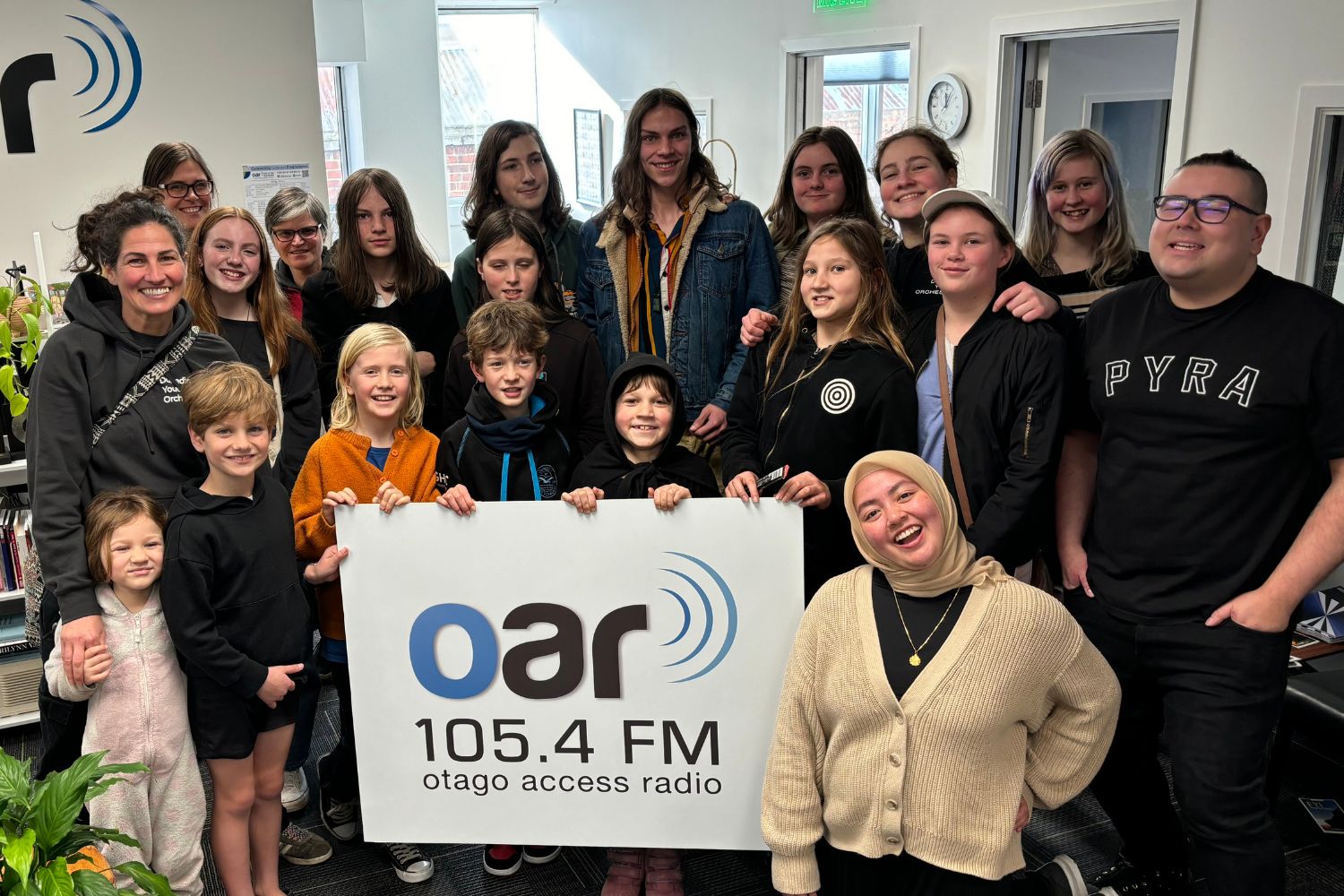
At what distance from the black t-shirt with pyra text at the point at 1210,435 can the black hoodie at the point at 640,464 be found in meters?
0.95

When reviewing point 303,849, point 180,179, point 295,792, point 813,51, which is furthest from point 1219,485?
point 813,51

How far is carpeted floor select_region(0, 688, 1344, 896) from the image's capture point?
289 cm

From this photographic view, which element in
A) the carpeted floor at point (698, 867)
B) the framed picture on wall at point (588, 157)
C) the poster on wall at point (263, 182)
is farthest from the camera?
the framed picture on wall at point (588, 157)

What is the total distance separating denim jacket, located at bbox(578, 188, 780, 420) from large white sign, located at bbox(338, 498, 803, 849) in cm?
90

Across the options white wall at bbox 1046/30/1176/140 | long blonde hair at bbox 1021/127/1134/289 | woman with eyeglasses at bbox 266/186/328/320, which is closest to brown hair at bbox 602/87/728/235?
long blonde hair at bbox 1021/127/1134/289

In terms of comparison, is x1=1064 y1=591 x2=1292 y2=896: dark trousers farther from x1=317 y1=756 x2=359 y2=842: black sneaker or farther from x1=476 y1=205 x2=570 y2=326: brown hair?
x1=317 y1=756 x2=359 y2=842: black sneaker

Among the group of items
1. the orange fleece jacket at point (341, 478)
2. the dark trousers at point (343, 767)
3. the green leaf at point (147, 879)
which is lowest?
the dark trousers at point (343, 767)

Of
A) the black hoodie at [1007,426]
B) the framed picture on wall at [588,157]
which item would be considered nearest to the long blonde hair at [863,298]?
the black hoodie at [1007,426]

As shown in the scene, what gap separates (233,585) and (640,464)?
3.17 feet

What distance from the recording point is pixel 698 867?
9.72 ft

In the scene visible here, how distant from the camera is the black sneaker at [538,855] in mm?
2982

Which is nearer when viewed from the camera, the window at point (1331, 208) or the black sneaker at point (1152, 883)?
the black sneaker at point (1152, 883)

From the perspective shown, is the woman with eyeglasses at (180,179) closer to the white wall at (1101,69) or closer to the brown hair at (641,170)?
the brown hair at (641,170)

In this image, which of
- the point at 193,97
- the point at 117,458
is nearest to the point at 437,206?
the point at 193,97
